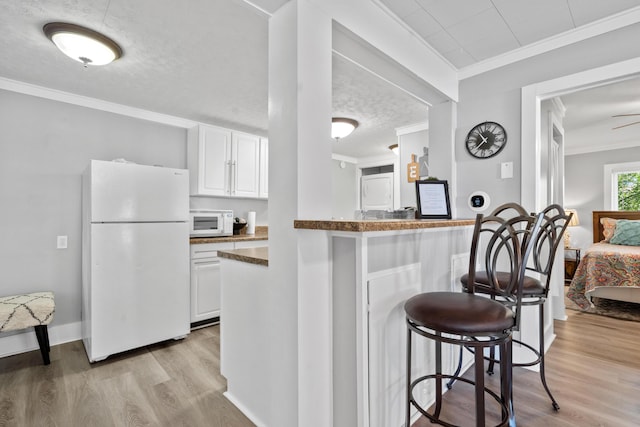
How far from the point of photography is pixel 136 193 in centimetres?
265

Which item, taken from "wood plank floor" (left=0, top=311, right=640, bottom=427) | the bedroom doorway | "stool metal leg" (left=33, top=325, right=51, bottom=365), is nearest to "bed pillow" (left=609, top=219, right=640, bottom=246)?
"wood plank floor" (left=0, top=311, right=640, bottom=427)

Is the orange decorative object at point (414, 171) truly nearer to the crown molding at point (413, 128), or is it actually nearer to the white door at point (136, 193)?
the crown molding at point (413, 128)

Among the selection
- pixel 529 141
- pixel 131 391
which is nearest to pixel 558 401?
pixel 529 141

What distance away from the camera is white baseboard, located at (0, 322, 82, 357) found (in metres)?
2.60

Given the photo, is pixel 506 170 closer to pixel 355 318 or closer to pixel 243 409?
pixel 355 318

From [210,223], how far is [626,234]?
5807mm

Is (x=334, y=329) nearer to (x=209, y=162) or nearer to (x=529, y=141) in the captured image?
(x=529, y=141)

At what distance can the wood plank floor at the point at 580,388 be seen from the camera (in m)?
1.68

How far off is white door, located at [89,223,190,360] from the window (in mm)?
6754

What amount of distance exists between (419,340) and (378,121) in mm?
Result: 2832

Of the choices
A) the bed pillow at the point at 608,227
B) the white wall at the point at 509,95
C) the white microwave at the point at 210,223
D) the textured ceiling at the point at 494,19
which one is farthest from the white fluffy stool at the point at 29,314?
the bed pillow at the point at 608,227

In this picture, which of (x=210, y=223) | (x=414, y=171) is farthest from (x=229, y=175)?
(x=414, y=171)

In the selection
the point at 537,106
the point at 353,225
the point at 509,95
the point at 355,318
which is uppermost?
the point at 509,95

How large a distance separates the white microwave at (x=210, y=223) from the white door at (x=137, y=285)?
0.42 m
